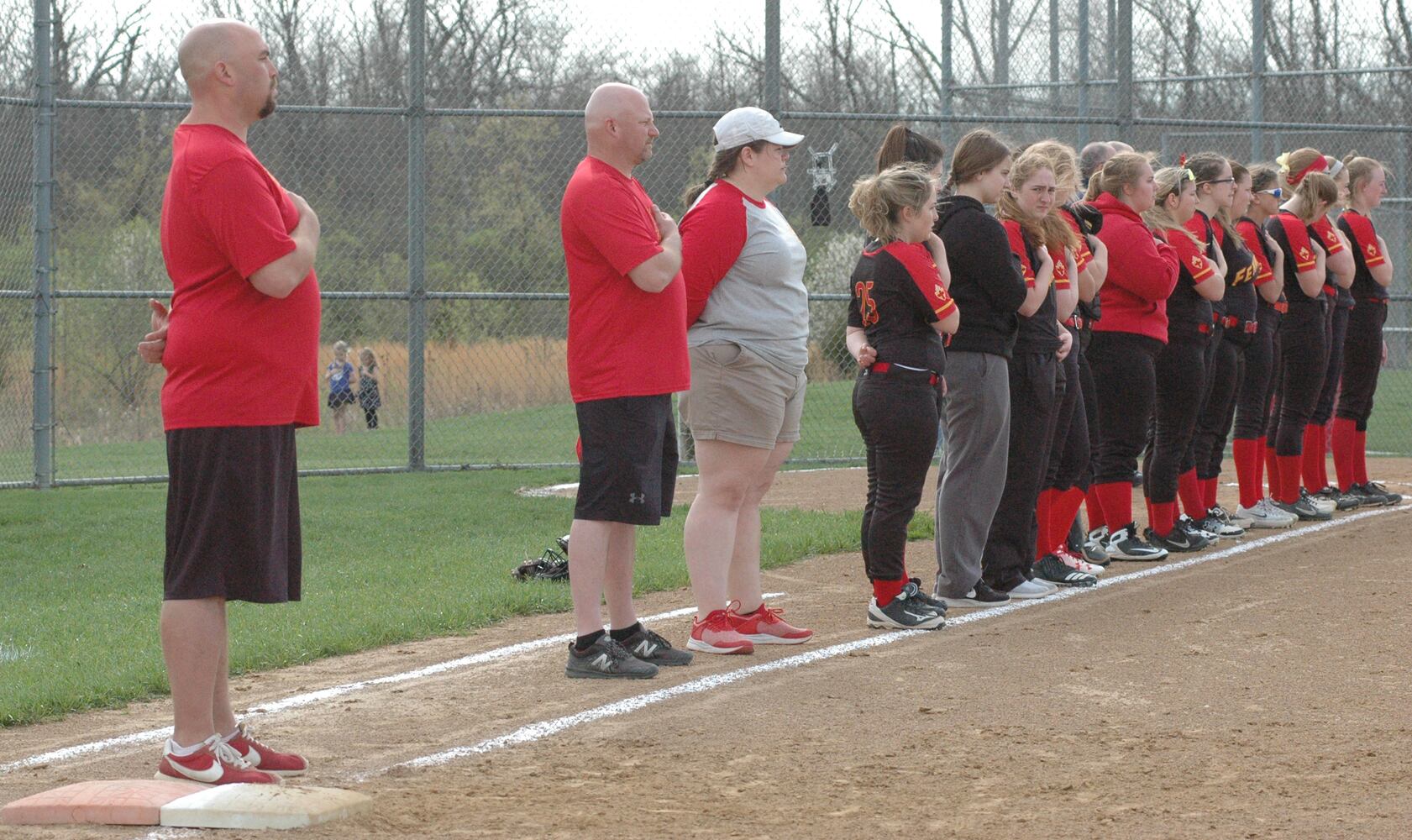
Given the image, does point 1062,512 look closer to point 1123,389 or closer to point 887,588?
point 1123,389

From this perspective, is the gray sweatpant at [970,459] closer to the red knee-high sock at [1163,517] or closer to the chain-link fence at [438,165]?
the red knee-high sock at [1163,517]

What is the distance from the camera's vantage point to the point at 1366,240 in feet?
31.9

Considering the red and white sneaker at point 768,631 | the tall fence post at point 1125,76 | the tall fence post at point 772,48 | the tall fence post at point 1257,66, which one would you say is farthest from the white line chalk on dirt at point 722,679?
the tall fence post at point 1257,66

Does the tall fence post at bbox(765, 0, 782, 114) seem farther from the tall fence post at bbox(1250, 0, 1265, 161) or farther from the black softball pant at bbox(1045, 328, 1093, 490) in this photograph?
the tall fence post at bbox(1250, 0, 1265, 161)

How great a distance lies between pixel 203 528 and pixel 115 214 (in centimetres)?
1062

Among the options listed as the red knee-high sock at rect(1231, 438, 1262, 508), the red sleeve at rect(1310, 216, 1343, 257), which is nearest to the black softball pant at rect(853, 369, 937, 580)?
the red knee-high sock at rect(1231, 438, 1262, 508)

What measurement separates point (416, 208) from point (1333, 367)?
247 inches

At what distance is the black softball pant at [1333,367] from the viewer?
9.74m

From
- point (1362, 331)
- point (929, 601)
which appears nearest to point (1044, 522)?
point (929, 601)

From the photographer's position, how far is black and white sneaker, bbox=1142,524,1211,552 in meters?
8.42

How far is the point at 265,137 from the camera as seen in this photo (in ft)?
44.9

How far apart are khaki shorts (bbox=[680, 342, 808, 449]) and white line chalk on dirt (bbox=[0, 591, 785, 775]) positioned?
108cm

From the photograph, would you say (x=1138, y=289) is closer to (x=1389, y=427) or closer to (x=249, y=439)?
(x=249, y=439)

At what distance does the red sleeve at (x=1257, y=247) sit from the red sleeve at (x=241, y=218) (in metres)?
6.15
